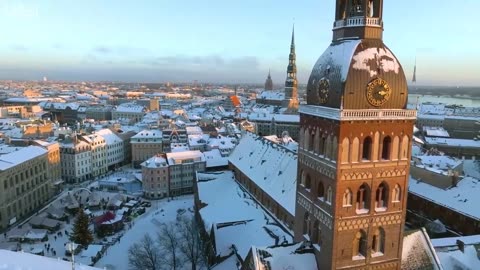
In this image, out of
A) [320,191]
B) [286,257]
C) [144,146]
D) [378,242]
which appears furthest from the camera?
[144,146]

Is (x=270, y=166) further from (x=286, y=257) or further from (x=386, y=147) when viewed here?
(x=386, y=147)

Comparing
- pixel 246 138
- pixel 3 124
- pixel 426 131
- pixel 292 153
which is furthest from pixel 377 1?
pixel 3 124

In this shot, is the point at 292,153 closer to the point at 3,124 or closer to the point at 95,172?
the point at 95,172

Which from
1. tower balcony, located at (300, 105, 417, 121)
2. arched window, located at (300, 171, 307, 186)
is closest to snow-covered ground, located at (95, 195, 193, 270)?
arched window, located at (300, 171, 307, 186)

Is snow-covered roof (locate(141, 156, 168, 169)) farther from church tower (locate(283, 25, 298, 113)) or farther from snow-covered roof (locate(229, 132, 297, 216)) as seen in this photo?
church tower (locate(283, 25, 298, 113))

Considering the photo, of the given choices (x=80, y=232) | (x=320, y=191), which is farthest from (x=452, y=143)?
(x=320, y=191)

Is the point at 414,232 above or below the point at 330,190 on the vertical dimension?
below
